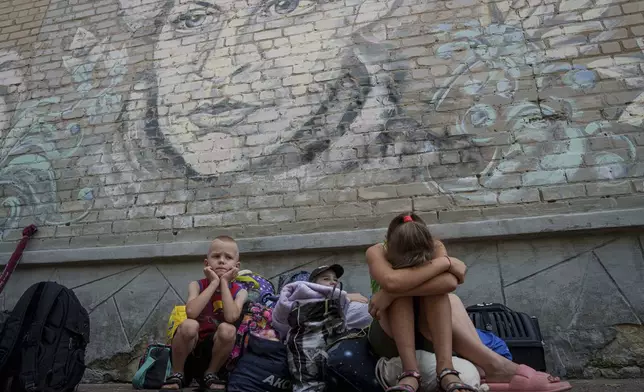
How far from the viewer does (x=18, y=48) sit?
16.6 feet

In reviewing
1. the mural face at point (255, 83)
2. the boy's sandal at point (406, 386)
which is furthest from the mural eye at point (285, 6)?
the boy's sandal at point (406, 386)

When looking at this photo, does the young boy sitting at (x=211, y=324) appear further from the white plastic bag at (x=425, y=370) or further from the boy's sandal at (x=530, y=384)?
the boy's sandal at (x=530, y=384)

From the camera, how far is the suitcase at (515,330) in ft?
7.95

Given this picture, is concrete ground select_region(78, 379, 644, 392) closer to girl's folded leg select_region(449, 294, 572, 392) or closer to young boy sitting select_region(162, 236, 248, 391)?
young boy sitting select_region(162, 236, 248, 391)

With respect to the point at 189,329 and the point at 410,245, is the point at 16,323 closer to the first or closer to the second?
the point at 189,329

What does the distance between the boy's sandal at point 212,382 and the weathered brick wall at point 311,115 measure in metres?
1.54

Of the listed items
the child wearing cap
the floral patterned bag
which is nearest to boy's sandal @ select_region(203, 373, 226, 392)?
the floral patterned bag

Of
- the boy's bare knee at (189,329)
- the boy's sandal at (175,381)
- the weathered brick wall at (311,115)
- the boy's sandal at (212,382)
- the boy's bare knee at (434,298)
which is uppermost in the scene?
the weathered brick wall at (311,115)

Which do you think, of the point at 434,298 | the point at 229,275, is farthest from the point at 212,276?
the point at 434,298

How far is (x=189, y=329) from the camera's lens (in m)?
2.36

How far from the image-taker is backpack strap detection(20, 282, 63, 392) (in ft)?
8.67

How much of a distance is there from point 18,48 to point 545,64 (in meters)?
5.34

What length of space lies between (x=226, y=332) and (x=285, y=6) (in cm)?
331

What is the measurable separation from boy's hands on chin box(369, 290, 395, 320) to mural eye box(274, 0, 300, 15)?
3245 mm
